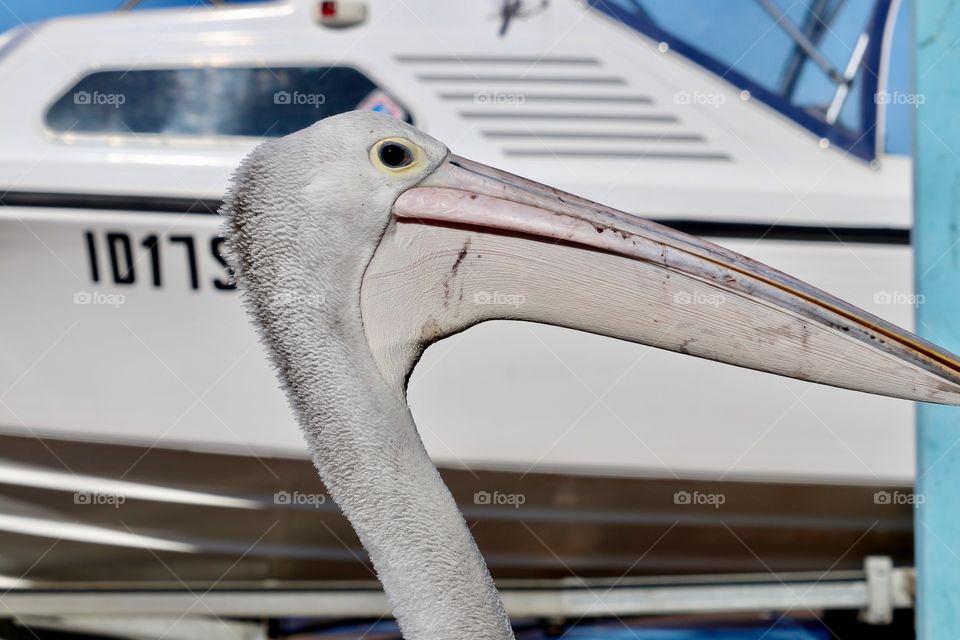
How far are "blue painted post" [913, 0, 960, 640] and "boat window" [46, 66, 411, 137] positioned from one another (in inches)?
48.0

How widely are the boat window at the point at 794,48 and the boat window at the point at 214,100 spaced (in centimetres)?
70

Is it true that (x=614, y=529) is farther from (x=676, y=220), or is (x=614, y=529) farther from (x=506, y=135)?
(x=506, y=135)

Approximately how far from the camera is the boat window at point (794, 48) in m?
2.02

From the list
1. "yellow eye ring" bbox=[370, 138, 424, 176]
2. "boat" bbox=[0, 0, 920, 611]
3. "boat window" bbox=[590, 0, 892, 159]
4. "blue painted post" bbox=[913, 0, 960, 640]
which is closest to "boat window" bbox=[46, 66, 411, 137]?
"boat" bbox=[0, 0, 920, 611]


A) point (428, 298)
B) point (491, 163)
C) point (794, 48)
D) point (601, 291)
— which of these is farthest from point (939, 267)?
point (428, 298)

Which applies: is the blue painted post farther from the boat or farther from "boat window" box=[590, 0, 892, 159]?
"boat window" box=[590, 0, 892, 159]

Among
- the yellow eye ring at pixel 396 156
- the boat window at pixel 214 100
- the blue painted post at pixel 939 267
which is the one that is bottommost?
the blue painted post at pixel 939 267

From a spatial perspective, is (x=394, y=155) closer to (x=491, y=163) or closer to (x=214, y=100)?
(x=491, y=163)

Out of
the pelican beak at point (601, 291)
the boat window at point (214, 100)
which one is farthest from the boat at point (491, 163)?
the pelican beak at point (601, 291)

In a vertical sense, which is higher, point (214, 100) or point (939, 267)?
point (214, 100)

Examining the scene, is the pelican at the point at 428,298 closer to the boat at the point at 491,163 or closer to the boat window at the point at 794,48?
the boat at the point at 491,163

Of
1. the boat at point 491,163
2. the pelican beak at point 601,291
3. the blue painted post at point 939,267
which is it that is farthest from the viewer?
the boat at point 491,163

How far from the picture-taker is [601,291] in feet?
3.24

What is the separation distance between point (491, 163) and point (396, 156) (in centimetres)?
96
